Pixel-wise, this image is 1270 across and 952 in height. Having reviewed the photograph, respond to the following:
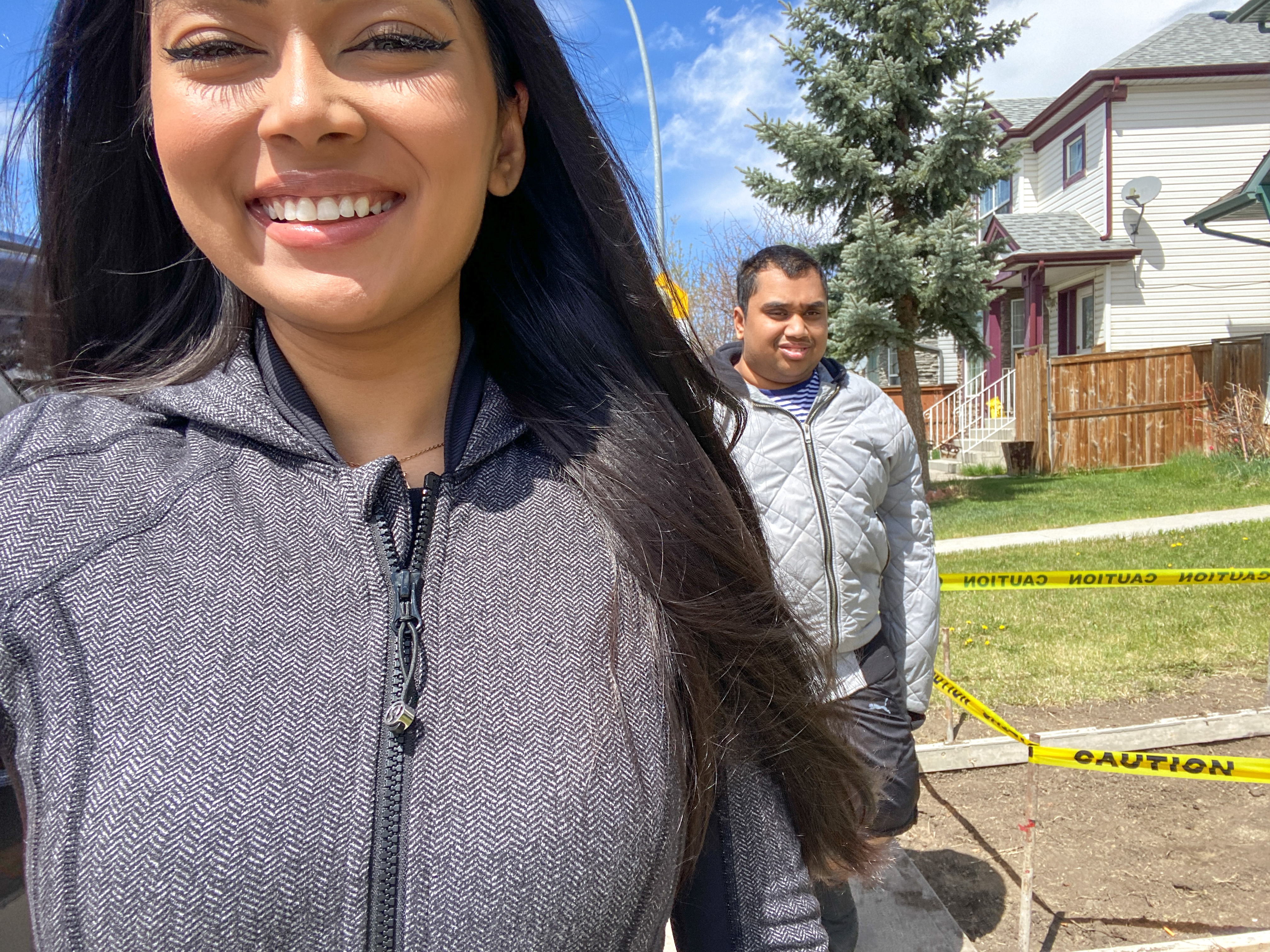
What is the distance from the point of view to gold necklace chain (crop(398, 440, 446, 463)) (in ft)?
4.25

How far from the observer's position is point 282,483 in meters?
1.16

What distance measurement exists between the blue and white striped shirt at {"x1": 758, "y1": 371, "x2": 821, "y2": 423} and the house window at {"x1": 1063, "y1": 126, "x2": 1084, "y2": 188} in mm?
19012

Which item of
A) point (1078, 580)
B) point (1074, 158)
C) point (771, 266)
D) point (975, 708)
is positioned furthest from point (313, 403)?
point (1074, 158)

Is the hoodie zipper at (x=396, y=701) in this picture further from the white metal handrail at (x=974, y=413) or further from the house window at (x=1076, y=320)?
the house window at (x=1076, y=320)

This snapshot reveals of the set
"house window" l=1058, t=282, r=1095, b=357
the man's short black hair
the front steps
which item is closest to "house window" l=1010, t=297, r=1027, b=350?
"house window" l=1058, t=282, r=1095, b=357

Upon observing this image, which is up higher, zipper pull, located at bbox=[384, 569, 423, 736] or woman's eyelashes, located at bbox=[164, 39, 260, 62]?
woman's eyelashes, located at bbox=[164, 39, 260, 62]

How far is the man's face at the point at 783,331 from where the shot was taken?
11.4 ft

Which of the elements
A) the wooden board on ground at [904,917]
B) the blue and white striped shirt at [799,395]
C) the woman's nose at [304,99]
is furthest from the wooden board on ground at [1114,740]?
the woman's nose at [304,99]

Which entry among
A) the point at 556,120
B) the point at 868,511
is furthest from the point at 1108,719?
the point at 556,120

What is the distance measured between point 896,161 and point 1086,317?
26.9 ft

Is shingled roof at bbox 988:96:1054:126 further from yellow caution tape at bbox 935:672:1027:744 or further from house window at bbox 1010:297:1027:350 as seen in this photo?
yellow caution tape at bbox 935:672:1027:744

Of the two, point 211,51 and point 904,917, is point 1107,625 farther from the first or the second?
point 211,51

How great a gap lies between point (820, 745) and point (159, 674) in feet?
3.09

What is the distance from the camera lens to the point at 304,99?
1.04 m
